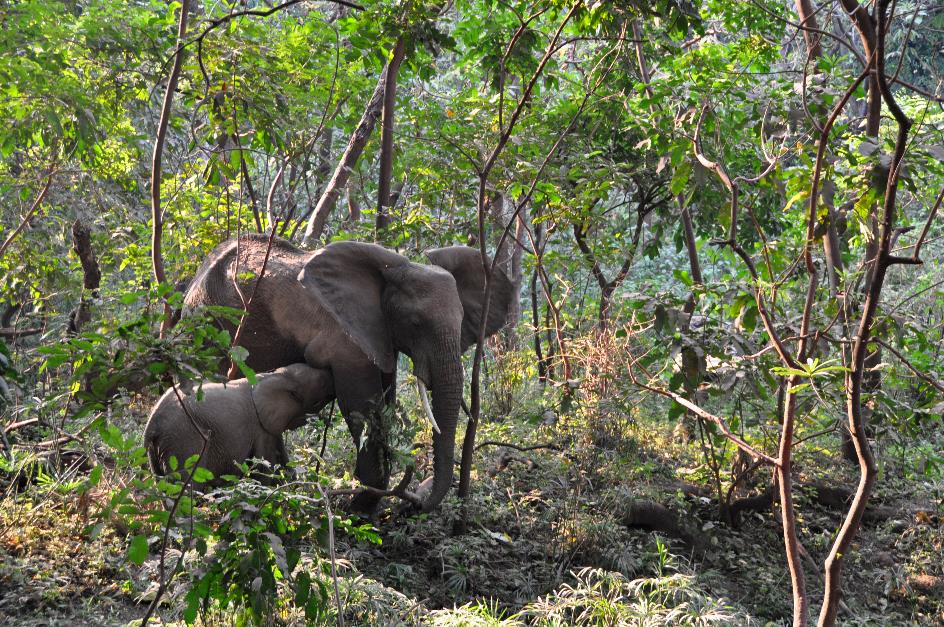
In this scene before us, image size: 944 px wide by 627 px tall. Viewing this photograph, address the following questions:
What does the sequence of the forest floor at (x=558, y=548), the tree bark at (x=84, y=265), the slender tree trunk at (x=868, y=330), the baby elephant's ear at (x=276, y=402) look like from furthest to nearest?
1. the tree bark at (x=84, y=265)
2. the baby elephant's ear at (x=276, y=402)
3. the forest floor at (x=558, y=548)
4. the slender tree trunk at (x=868, y=330)

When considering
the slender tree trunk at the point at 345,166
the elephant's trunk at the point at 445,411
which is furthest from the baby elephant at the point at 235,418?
the slender tree trunk at the point at 345,166

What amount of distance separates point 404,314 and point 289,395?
939 mm

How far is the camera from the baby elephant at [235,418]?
4547mm

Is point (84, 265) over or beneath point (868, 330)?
beneath

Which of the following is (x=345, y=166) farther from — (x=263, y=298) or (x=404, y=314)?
(x=404, y=314)

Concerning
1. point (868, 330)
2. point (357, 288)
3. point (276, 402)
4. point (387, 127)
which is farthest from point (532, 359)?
point (868, 330)

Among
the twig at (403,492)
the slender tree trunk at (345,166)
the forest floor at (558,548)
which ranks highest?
the slender tree trunk at (345,166)

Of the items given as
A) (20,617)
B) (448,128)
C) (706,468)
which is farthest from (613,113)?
(20,617)

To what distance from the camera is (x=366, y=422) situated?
17.4 ft

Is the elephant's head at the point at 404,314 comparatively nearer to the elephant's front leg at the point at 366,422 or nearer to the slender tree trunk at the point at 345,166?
the elephant's front leg at the point at 366,422

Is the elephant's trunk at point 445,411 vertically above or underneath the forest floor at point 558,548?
above

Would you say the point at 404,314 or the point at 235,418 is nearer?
the point at 235,418

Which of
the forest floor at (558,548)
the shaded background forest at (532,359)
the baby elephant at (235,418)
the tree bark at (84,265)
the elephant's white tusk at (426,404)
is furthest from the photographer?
the tree bark at (84,265)

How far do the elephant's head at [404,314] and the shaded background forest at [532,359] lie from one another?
0.28 metres
